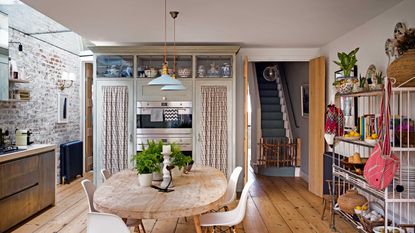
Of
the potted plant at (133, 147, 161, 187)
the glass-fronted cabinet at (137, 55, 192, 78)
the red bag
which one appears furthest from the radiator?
the red bag

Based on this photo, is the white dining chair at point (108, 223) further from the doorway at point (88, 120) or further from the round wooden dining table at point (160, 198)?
the doorway at point (88, 120)

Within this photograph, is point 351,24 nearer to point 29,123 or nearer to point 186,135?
point 186,135

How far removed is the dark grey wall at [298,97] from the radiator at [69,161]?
4.72 meters

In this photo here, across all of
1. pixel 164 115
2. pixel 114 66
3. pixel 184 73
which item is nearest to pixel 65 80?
pixel 114 66

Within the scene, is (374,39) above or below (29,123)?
above

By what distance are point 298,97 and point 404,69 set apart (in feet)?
16.8

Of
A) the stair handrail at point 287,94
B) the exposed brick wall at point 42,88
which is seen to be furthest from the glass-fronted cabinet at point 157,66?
the stair handrail at point 287,94

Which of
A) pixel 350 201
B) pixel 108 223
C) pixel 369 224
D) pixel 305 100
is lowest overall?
pixel 369 224

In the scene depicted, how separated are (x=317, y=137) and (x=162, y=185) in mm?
3546

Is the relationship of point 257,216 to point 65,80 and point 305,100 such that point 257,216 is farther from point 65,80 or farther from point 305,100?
point 65,80

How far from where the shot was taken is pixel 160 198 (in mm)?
2680

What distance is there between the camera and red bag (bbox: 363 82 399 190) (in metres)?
2.90

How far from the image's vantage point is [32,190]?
14.8ft

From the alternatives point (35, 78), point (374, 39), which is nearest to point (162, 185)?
point (374, 39)
